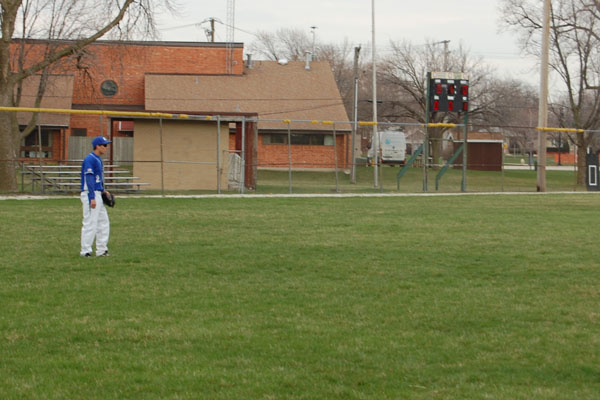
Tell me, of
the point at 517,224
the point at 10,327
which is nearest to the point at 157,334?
the point at 10,327

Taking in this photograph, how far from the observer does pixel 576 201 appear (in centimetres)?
2575

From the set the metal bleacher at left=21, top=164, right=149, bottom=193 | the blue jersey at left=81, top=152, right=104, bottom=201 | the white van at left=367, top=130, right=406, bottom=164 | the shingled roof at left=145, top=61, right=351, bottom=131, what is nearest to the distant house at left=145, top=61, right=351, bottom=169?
the shingled roof at left=145, top=61, right=351, bottom=131

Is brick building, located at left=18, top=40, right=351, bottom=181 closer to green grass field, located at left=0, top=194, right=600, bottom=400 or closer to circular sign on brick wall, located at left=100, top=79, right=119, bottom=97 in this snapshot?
circular sign on brick wall, located at left=100, top=79, right=119, bottom=97

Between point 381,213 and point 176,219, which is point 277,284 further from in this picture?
point 381,213

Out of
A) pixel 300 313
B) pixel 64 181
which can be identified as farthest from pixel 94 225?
pixel 64 181

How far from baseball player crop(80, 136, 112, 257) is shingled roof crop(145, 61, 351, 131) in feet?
103

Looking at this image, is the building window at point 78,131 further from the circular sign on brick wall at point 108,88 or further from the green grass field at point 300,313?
the green grass field at point 300,313

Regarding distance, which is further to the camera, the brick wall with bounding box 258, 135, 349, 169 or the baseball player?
the brick wall with bounding box 258, 135, 349, 169

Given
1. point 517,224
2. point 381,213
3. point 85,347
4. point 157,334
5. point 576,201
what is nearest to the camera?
point 85,347

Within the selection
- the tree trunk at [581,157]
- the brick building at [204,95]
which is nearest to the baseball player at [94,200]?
the brick building at [204,95]

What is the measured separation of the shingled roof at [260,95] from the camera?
44812 mm

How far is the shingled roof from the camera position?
44.8 m

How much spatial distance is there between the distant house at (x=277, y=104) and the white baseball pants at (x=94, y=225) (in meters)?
33.1

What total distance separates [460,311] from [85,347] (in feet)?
12.2
